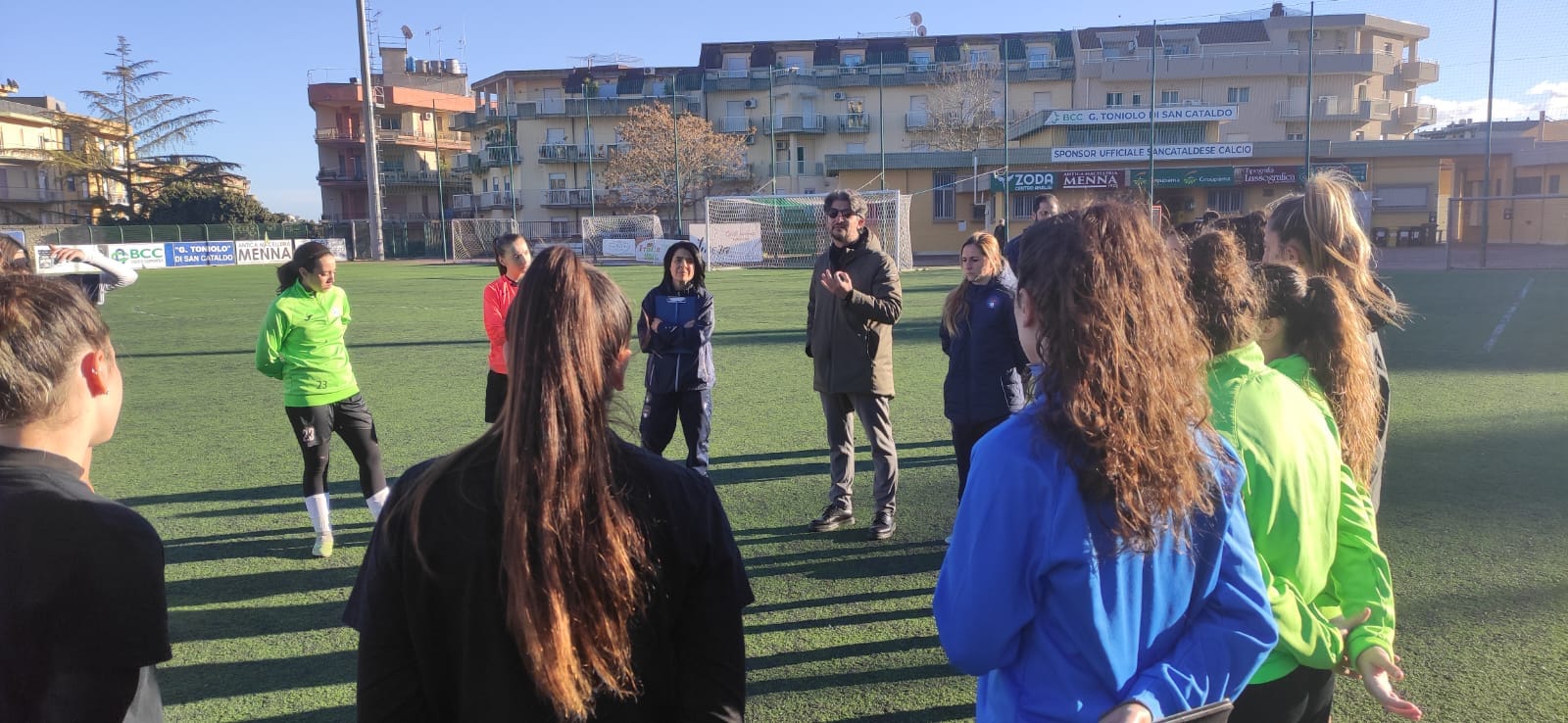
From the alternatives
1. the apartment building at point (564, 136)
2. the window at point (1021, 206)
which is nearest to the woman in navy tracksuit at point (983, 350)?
the window at point (1021, 206)

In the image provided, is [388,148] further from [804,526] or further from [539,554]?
[539,554]

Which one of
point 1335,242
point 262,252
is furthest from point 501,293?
point 262,252

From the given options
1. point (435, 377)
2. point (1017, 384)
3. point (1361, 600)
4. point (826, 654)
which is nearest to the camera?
point (1361, 600)

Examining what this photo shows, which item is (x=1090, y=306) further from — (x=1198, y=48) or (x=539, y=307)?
(x=1198, y=48)

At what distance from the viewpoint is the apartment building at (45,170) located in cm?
6094

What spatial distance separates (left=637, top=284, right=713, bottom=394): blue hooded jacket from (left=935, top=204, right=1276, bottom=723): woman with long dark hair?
4192 mm

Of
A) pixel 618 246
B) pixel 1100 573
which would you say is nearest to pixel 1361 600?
pixel 1100 573

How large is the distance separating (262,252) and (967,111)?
123 ft

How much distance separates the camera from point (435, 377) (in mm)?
11758

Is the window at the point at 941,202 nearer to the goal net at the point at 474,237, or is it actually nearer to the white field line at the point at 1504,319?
the goal net at the point at 474,237

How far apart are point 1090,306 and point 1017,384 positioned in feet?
12.3

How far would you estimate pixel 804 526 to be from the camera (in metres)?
5.91

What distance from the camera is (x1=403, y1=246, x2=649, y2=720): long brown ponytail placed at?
4.84 feet

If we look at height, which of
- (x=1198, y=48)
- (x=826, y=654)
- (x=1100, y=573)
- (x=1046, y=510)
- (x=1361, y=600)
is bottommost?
(x=826, y=654)
